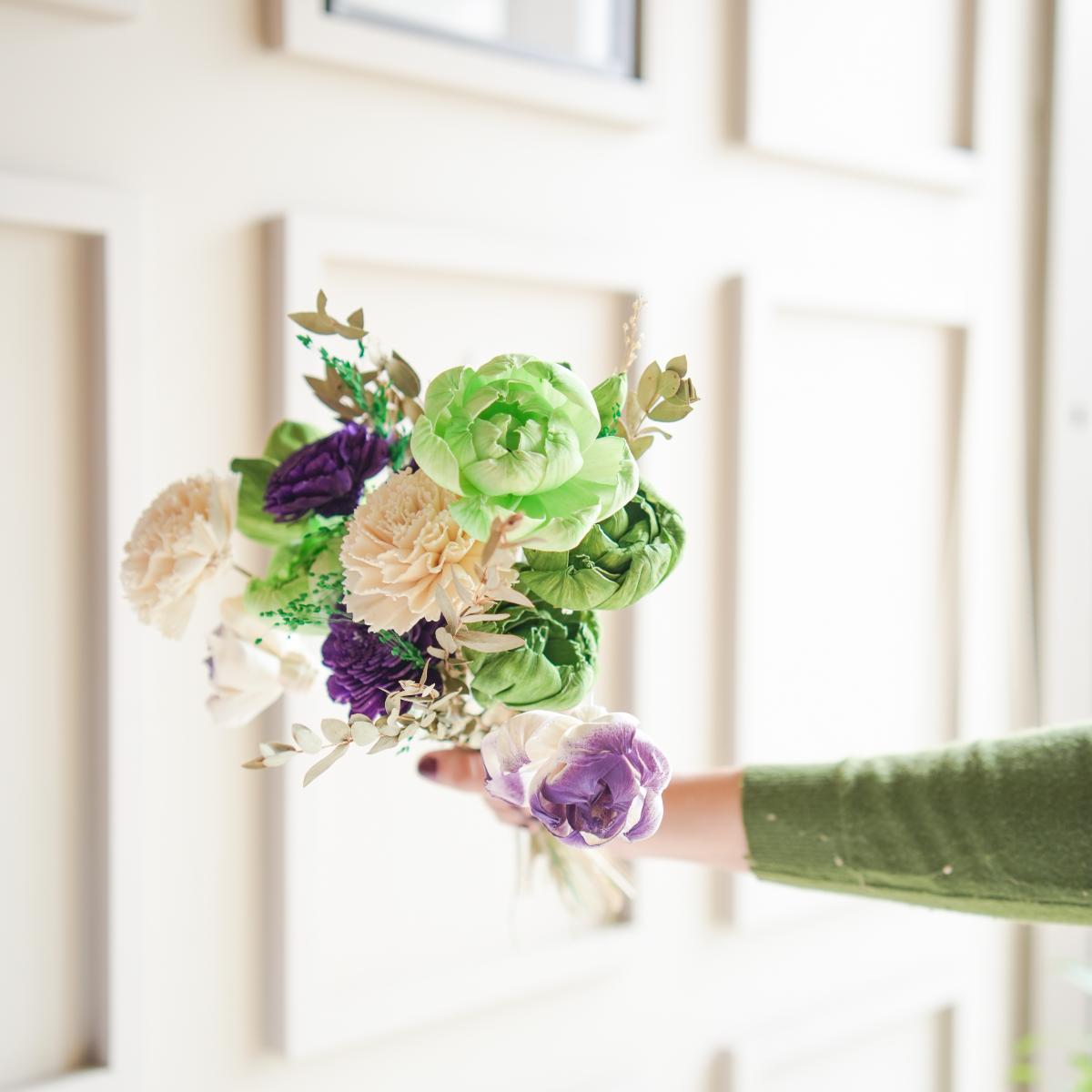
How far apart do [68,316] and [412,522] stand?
0.45 meters

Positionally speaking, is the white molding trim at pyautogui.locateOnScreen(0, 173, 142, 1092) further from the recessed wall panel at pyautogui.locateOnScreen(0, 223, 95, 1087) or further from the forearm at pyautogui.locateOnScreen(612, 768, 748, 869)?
the forearm at pyautogui.locateOnScreen(612, 768, 748, 869)

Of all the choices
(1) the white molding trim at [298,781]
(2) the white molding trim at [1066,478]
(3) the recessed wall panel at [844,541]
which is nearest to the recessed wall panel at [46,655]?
(1) the white molding trim at [298,781]

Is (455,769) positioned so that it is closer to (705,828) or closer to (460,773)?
(460,773)

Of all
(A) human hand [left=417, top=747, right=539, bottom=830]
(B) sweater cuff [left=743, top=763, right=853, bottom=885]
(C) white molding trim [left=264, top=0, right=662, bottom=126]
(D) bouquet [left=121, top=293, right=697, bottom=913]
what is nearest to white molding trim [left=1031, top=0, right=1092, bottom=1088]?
(C) white molding trim [left=264, top=0, right=662, bottom=126]

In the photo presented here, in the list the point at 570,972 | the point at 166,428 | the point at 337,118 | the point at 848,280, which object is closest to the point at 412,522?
the point at 166,428

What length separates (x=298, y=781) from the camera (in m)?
0.92

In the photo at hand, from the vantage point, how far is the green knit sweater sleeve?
0.68 metres

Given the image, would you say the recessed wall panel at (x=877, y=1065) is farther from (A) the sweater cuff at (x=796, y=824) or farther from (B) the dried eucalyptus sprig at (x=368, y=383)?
(B) the dried eucalyptus sprig at (x=368, y=383)

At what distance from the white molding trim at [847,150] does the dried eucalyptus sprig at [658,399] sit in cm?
70

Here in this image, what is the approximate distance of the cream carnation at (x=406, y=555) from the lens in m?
0.49

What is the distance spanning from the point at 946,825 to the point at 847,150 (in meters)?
0.76

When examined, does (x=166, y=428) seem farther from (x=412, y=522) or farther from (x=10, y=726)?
(x=412, y=522)

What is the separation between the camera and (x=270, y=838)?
0.93 metres

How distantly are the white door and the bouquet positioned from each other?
0.26m
